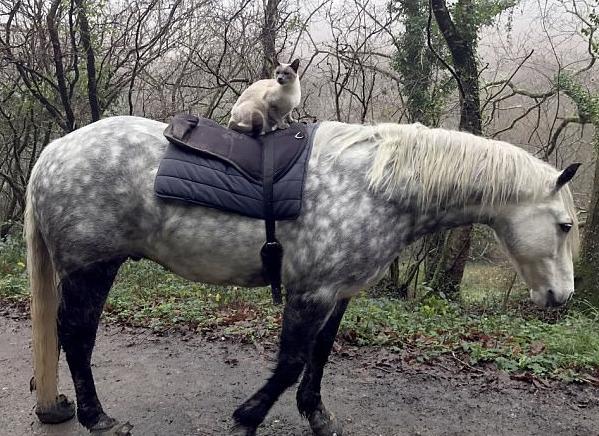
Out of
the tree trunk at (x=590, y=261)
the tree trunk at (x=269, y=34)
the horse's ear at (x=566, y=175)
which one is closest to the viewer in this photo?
the horse's ear at (x=566, y=175)

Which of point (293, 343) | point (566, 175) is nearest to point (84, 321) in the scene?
point (293, 343)

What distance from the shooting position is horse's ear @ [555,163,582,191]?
242 centimetres

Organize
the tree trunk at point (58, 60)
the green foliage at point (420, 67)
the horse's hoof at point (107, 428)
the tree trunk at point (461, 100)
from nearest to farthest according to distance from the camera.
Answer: the horse's hoof at point (107, 428) → the tree trunk at point (58, 60) → the tree trunk at point (461, 100) → the green foliage at point (420, 67)

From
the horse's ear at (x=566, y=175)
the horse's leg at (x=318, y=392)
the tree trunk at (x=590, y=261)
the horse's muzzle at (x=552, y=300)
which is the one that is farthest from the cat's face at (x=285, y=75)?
the tree trunk at (x=590, y=261)

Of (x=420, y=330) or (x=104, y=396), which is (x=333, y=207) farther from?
(x=420, y=330)

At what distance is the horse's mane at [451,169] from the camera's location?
98.1 inches

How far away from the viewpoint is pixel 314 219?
245cm

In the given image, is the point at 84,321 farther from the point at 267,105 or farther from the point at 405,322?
the point at 405,322

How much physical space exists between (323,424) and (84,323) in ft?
4.63

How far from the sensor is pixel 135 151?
260 centimetres

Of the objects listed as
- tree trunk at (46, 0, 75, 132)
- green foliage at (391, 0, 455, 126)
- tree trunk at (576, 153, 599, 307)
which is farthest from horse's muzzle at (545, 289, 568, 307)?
tree trunk at (46, 0, 75, 132)

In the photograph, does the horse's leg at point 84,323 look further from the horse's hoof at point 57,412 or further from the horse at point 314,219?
the horse's hoof at point 57,412

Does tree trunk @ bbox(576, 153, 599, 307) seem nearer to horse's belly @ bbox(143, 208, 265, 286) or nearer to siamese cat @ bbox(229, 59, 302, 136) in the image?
siamese cat @ bbox(229, 59, 302, 136)

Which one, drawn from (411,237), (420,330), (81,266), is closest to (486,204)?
(411,237)
